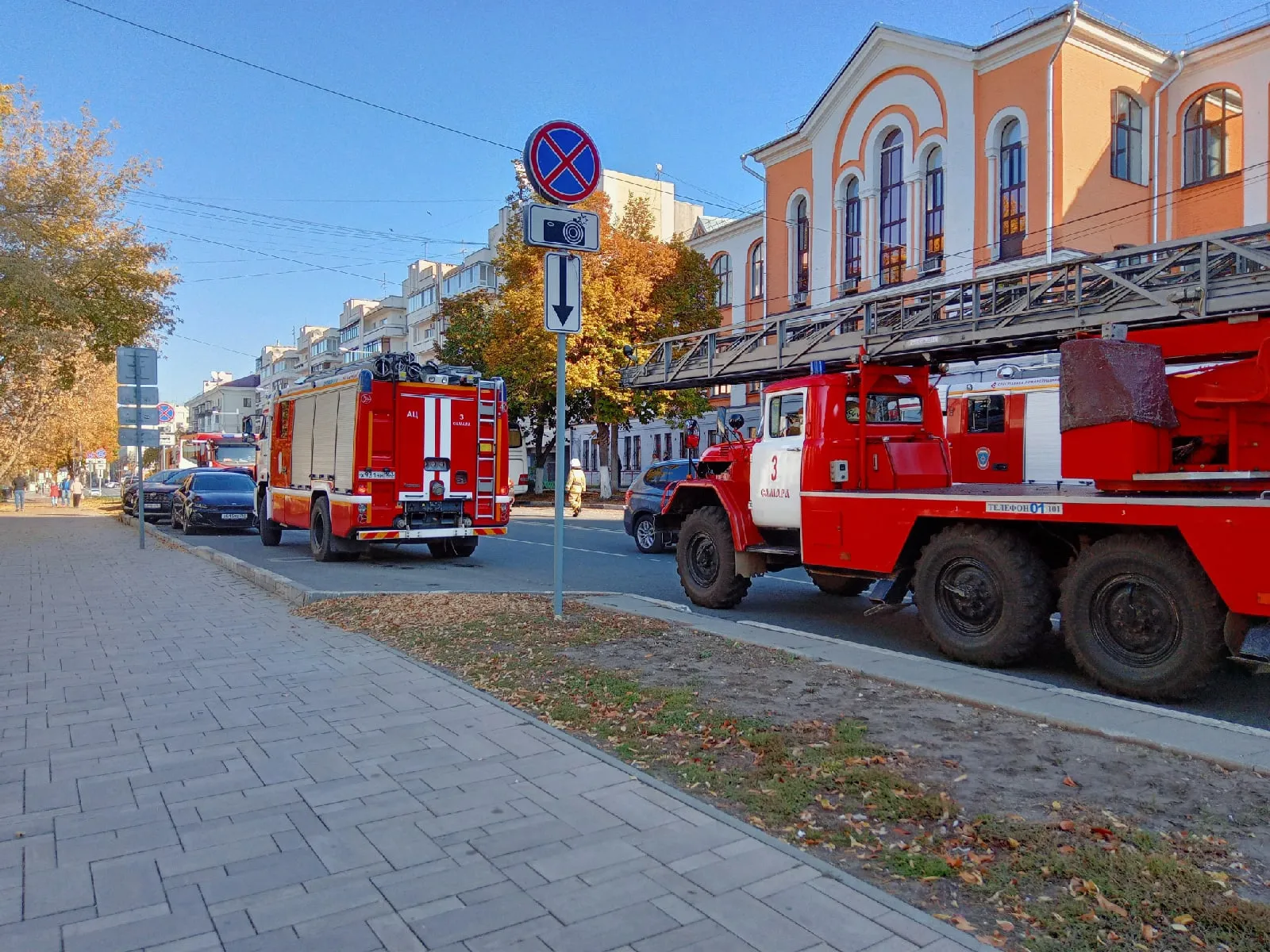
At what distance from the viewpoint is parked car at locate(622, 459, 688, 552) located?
1739 centimetres

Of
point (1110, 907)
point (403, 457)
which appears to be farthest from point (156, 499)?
point (1110, 907)

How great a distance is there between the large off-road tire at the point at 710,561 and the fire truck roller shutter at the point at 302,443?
812cm

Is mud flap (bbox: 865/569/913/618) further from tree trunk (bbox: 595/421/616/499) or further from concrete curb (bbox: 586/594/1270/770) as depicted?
tree trunk (bbox: 595/421/616/499)

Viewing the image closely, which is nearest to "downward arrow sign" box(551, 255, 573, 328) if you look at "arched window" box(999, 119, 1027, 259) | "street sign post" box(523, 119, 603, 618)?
"street sign post" box(523, 119, 603, 618)

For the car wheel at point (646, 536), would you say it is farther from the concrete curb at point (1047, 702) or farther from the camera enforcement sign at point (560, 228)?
the camera enforcement sign at point (560, 228)

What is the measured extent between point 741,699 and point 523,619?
3358 millimetres

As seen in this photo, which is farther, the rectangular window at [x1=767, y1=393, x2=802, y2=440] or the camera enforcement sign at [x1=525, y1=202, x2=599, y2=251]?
the rectangular window at [x1=767, y1=393, x2=802, y2=440]

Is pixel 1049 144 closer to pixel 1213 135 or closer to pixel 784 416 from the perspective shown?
pixel 1213 135

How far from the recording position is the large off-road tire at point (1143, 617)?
6.01 m

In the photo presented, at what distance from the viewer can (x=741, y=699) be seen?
5.93 metres

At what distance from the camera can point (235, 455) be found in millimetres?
34250

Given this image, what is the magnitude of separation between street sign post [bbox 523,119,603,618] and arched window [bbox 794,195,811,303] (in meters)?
29.9

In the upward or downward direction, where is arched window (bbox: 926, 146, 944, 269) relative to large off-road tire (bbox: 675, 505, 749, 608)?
upward

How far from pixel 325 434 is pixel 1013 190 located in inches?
901
